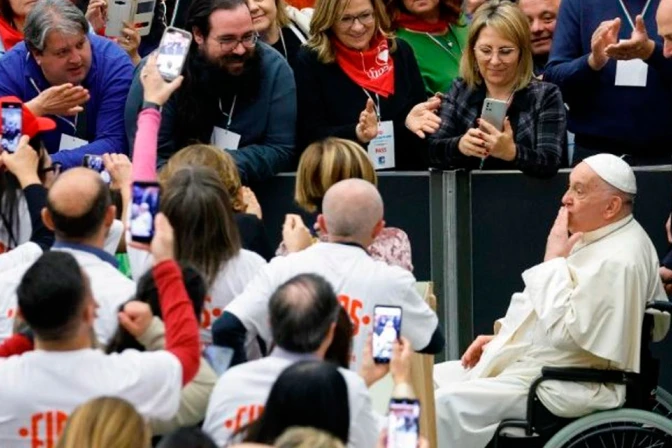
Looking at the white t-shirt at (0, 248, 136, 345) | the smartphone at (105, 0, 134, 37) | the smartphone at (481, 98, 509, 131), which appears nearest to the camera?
the white t-shirt at (0, 248, 136, 345)

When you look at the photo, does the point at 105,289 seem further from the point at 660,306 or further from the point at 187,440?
the point at 660,306

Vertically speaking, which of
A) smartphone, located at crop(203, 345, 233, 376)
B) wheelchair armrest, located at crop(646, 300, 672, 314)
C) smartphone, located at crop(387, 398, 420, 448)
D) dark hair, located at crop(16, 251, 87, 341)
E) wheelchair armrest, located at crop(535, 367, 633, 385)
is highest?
dark hair, located at crop(16, 251, 87, 341)

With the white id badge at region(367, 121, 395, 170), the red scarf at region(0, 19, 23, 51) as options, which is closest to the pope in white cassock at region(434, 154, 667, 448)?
the white id badge at region(367, 121, 395, 170)

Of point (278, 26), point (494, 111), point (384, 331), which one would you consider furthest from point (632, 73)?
point (384, 331)

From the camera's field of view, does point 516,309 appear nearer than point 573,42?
Yes

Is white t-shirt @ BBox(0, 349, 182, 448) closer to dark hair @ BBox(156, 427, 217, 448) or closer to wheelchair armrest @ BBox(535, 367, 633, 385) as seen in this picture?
dark hair @ BBox(156, 427, 217, 448)

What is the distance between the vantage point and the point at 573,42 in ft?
31.9

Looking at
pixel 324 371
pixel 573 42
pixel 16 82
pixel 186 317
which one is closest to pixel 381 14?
pixel 573 42

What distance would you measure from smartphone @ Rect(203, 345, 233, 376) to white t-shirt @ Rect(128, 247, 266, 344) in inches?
11.2

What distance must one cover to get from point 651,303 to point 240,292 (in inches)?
82.7

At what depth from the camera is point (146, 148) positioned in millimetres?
7254

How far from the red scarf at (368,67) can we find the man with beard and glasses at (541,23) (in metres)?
0.98

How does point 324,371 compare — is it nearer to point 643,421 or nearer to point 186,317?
point 186,317

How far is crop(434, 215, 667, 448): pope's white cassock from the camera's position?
8086 mm
